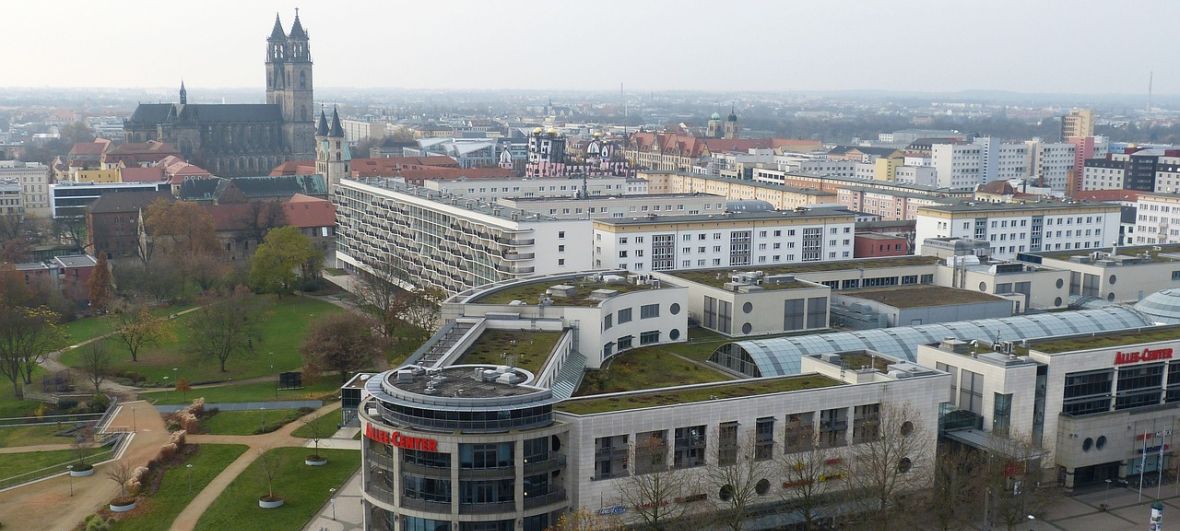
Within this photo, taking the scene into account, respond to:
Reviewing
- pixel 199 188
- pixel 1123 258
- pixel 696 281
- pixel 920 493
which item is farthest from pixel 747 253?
pixel 199 188

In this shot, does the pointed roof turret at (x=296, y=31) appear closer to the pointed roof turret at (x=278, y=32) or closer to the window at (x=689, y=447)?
the pointed roof turret at (x=278, y=32)

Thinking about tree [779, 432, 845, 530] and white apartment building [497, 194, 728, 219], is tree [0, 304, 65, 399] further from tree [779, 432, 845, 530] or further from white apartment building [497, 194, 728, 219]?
tree [779, 432, 845, 530]

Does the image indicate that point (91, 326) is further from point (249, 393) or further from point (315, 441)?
point (315, 441)

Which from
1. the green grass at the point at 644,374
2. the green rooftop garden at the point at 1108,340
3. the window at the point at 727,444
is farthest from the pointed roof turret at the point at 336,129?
the window at the point at 727,444

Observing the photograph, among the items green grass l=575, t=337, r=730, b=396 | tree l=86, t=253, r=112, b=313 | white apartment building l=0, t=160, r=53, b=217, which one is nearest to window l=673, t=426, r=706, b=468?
green grass l=575, t=337, r=730, b=396

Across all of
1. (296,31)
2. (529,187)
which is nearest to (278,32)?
(296,31)

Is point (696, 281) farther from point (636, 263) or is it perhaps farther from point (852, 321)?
point (636, 263)
